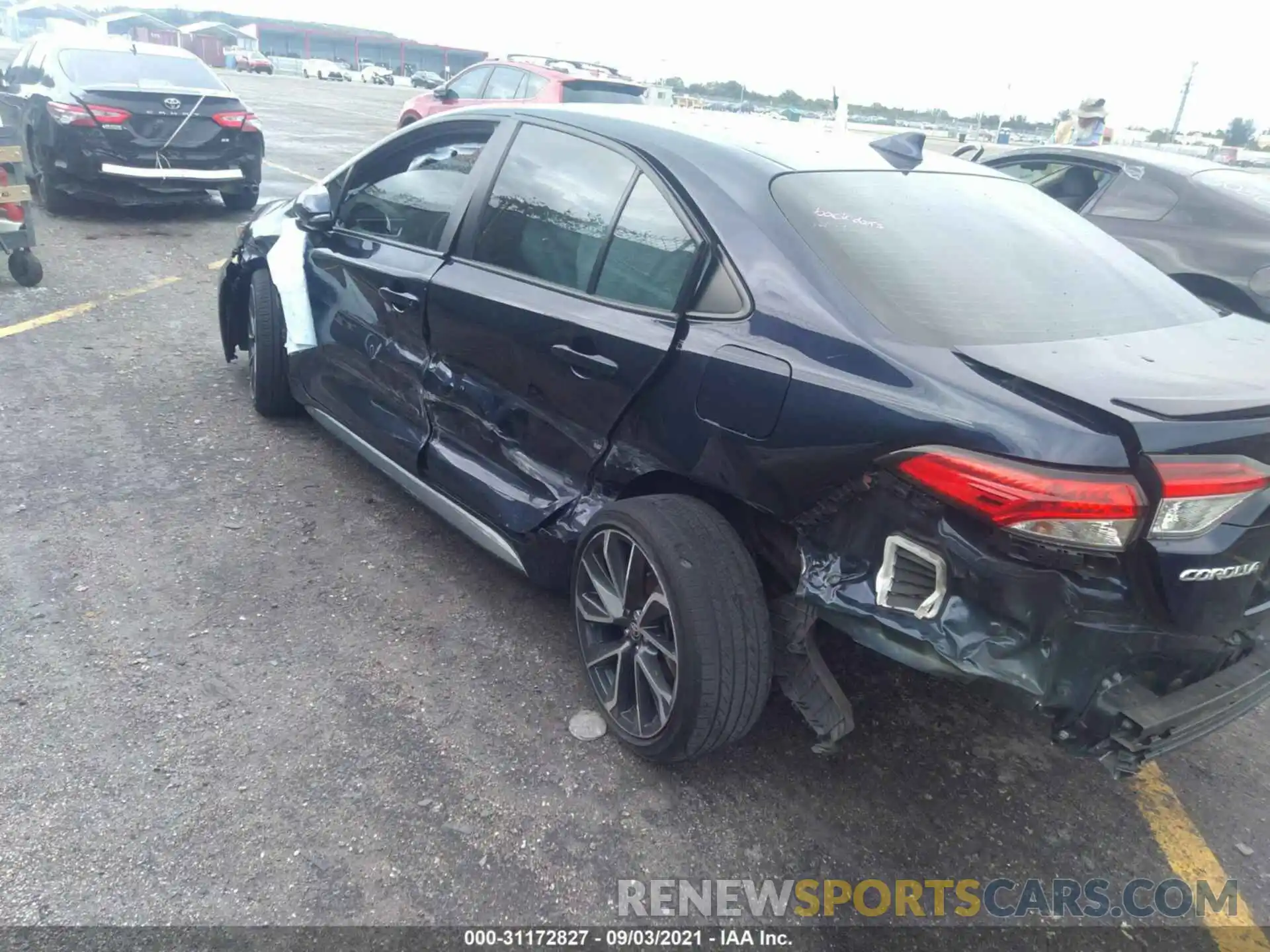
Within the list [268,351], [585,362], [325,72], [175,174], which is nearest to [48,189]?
[175,174]

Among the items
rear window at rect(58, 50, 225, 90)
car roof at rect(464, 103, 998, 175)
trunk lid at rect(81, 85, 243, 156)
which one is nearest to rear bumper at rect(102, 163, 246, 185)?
trunk lid at rect(81, 85, 243, 156)

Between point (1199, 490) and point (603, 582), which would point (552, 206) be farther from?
point (1199, 490)

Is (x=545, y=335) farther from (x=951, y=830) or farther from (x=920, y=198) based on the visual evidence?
(x=951, y=830)

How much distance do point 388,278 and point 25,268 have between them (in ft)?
14.6

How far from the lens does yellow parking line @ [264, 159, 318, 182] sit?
12.0m

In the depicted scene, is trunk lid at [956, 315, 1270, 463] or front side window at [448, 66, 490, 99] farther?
front side window at [448, 66, 490, 99]

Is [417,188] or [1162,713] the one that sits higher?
[417,188]

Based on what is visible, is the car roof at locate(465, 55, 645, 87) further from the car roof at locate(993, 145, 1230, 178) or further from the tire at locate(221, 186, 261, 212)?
the car roof at locate(993, 145, 1230, 178)

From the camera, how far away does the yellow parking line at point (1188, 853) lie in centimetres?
226

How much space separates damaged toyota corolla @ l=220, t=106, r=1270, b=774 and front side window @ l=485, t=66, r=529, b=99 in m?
10.1

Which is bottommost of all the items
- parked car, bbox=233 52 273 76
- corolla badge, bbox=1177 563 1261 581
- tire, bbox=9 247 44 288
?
parked car, bbox=233 52 273 76

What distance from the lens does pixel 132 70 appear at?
8.87 metres

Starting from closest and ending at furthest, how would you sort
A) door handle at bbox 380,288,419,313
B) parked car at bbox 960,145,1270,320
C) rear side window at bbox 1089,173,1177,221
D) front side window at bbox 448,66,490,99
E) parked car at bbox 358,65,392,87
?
door handle at bbox 380,288,419,313, parked car at bbox 960,145,1270,320, rear side window at bbox 1089,173,1177,221, front side window at bbox 448,66,490,99, parked car at bbox 358,65,392,87

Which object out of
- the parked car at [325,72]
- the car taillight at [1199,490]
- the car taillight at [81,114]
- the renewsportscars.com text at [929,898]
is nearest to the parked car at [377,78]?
the parked car at [325,72]
